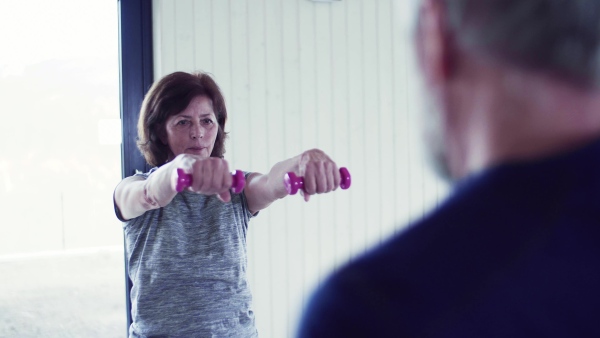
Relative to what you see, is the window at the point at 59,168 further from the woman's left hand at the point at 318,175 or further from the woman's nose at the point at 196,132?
the woman's left hand at the point at 318,175

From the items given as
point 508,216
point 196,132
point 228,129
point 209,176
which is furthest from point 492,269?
point 228,129

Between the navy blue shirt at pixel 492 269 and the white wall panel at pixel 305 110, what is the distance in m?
2.21

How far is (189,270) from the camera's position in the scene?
173 cm

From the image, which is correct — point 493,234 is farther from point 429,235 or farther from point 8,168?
point 8,168

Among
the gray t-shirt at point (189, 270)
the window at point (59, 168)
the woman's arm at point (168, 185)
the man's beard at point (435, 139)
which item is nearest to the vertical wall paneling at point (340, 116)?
the window at point (59, 168)

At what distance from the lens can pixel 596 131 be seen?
458 millimetres

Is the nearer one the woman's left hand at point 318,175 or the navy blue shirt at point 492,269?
the navy blue shirt at point 492,269

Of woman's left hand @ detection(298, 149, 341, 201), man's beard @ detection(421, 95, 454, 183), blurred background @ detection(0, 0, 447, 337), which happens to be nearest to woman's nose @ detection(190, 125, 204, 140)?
woman's left hand @ detection(298, 149, 341, 201)

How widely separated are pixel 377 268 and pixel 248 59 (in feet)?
8.00

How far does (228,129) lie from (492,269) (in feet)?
7.86

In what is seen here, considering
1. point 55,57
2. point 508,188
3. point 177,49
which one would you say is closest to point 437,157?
point 508,188

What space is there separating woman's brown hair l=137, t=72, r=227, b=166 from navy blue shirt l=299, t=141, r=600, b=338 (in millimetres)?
1551

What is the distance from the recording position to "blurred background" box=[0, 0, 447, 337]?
2641mm

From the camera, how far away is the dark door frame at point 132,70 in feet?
8.71
